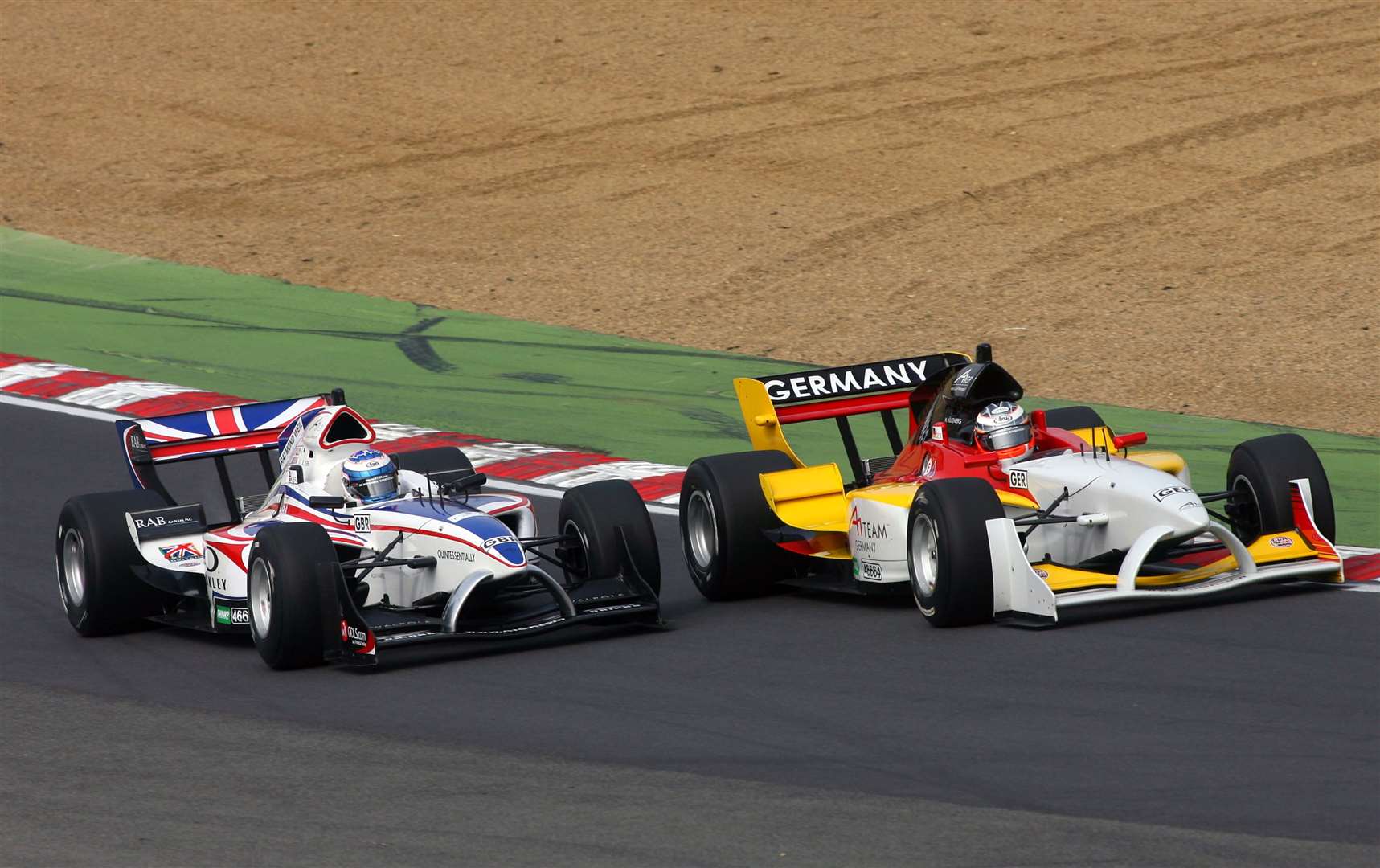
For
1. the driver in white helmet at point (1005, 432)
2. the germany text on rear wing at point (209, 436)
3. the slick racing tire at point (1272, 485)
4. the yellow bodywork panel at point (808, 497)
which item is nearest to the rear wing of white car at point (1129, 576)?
the slick racing tire at point (1272, 485)

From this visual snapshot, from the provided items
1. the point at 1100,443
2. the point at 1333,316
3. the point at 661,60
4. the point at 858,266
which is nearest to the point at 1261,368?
the point at 1333,316

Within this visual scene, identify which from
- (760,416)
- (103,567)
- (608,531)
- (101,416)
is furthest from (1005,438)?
(101,416)

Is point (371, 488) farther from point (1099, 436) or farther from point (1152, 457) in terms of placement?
point (1152, 457)

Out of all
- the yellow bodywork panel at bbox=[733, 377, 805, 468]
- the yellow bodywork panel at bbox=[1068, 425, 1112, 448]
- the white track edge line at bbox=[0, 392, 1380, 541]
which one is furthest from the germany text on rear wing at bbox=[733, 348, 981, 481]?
the white track edge line at bbox=[0, 392, 1380, 541]

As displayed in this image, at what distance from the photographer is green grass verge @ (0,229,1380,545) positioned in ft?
52.1

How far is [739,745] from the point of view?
8.81m

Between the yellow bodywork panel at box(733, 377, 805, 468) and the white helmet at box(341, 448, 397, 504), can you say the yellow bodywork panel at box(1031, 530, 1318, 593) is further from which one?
the white helmet at box(341, 448, 397, 504)

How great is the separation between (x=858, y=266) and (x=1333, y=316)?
5071mm

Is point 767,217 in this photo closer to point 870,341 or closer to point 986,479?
point 870,341

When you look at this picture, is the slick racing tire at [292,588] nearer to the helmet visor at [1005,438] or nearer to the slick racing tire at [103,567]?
the slick racing tire at [103,567]

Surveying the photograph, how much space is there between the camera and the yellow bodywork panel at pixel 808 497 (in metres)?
11.7

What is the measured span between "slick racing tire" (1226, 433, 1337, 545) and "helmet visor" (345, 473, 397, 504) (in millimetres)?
4568

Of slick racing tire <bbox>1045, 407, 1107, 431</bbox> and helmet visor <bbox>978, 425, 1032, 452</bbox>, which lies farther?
slick racing tire <bbox>1045, 407, 1107, 431</bbox>

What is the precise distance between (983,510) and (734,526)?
185 centimetres
